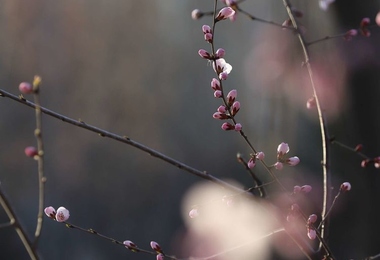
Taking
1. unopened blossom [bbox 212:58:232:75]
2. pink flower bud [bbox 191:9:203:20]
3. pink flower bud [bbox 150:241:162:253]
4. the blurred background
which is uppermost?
the blurred background

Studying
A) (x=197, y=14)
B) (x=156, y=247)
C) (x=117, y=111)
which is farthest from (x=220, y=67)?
(x=117, y=111)

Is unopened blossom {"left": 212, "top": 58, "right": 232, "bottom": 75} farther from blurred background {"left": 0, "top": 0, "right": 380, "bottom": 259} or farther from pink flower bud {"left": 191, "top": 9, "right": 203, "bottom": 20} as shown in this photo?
blurred background {"left": 0, "top": 0, "right": 380, "bottom": 259}

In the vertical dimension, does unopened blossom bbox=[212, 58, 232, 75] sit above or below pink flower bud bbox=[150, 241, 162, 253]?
above

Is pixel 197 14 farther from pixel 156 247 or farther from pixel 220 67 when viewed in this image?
pixel 156 247

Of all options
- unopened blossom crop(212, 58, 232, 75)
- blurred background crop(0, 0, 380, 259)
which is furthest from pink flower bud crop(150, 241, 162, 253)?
blurred background crop(0, 0, 380, 259)

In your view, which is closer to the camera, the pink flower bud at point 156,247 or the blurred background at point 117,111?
the pink flower bud at point 156,247

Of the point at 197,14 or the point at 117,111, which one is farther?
the point at 117,111

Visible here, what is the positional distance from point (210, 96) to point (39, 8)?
1129 millimetres

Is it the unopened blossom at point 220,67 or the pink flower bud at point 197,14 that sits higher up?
the pink flower bud at point 197,14

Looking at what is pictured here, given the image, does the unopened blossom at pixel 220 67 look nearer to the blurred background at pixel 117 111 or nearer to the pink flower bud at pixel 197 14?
the pink flower bud at pixel 197 14

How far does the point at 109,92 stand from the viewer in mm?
3119

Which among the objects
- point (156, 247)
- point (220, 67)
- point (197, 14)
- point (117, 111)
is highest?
point (117, 111)

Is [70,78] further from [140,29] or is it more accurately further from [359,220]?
[359,220]

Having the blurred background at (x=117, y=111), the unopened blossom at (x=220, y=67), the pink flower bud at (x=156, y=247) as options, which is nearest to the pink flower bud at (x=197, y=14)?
the unopened blossom at (x=220, y=67)
